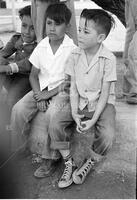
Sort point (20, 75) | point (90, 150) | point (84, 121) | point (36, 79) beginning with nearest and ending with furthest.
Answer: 1. point (84, 121)
2. point (90, 150)
3. point (36, 79)
4. point (20, 75)

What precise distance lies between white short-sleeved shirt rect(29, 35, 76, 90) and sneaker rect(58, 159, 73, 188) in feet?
2.20

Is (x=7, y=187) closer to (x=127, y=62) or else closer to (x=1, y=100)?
(x=1, y=100)

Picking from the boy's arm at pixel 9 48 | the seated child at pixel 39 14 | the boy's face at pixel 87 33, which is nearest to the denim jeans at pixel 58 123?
the boy's face at pixel 87 33

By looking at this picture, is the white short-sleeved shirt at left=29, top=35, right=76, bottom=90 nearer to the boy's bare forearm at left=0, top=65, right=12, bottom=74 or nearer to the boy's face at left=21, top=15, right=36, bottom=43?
the boy's bare forearm at left=0, top=65, right=12, bottom=74

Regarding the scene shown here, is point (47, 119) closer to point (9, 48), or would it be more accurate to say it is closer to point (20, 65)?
point (20, 65)

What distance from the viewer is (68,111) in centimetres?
285

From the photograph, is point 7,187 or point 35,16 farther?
point 35,16

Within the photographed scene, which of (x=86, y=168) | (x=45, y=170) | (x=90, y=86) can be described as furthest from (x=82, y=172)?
(x=90, y=86)

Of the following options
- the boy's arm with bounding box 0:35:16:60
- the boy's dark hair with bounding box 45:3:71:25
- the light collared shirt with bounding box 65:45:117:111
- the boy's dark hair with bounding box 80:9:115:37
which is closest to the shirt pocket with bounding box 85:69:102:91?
the light collared shirt with bounding box 65:45:117:111

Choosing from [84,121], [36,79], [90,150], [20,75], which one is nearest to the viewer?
[84,121]

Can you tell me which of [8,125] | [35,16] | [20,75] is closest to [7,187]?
[8,125]

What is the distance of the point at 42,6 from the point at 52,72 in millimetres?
866

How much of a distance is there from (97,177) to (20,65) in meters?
1.23

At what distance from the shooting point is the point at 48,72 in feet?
10.2
